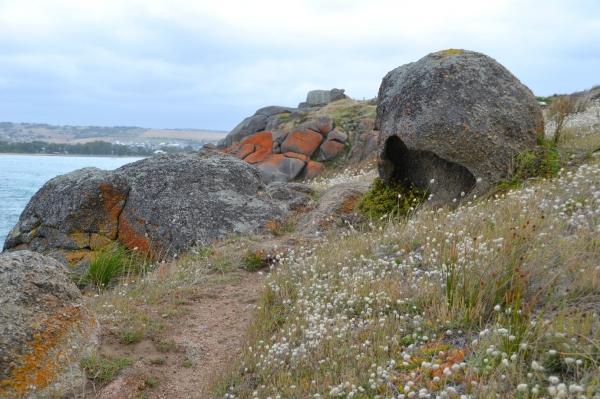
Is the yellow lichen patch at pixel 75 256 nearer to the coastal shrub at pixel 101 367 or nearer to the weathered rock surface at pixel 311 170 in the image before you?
the coastal shrub at pixel 101 367

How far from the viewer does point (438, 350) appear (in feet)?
12.3

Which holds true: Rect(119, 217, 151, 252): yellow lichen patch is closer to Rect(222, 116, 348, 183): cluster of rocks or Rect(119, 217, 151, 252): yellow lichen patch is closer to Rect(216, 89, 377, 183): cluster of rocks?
Rect(216, 89, 377, 183): cluster of rocks

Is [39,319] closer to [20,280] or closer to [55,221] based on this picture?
[20,280]

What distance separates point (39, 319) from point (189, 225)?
5.29m

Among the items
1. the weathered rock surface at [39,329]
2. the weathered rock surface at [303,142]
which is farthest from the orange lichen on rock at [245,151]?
the weathered rock surface at [39,329]

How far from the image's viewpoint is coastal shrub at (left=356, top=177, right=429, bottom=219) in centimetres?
887

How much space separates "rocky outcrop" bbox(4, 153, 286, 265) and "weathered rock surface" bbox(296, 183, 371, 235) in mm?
887

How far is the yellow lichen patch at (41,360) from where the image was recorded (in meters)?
4.12

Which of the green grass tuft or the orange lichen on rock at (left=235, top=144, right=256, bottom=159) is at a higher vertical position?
the orange lichen on rock at (left=235, top=144, right=256, bottom=159)

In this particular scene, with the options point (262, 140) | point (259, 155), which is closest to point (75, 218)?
point (259, 155)

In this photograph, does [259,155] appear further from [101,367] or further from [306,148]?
[101,367]

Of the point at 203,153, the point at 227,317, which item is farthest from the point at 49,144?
the point at 227,317

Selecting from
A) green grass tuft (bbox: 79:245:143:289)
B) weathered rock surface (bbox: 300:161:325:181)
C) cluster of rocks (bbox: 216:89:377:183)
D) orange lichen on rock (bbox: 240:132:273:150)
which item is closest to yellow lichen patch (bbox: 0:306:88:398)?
green grass tuft (bbox: 79:245:143:289)

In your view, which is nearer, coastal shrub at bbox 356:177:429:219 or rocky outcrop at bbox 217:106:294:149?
coastal shrub at bbox 356:177:429:219
